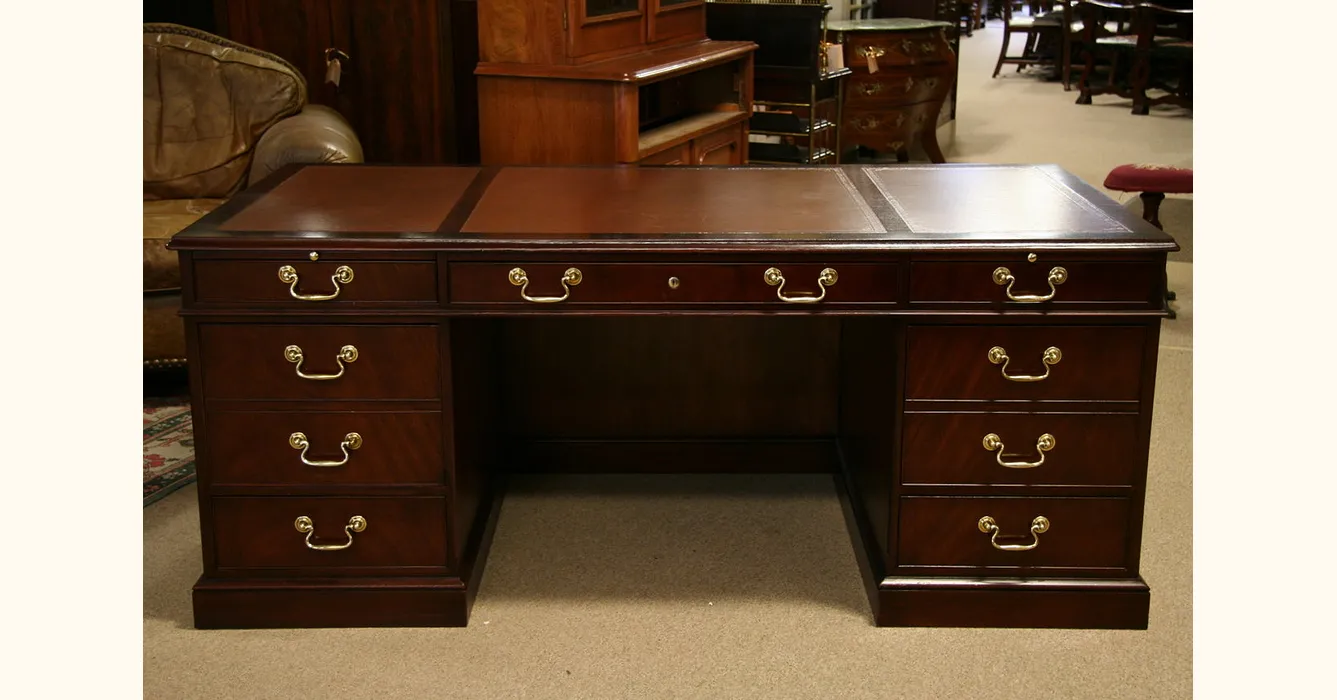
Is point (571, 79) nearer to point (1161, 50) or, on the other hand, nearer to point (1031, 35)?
point (1161, 50)

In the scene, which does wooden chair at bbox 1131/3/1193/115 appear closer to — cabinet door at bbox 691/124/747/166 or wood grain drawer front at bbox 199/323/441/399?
cabinet door at bbox 691/124/747/166

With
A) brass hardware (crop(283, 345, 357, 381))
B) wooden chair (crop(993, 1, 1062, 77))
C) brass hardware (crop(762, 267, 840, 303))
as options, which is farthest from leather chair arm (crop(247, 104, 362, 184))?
wooden chair (crop(993, 1, 1062, 77))

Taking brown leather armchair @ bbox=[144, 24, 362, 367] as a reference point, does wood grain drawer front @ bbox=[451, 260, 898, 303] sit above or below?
below

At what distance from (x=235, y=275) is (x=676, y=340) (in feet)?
3.76

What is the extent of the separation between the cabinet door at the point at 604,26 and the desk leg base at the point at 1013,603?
6.39 ft

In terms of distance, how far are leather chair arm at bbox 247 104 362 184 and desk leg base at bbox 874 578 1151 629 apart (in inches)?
78.4

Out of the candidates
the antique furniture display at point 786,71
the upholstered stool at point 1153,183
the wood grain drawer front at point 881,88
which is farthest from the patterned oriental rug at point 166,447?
the wood grain drawer front at point 881,88

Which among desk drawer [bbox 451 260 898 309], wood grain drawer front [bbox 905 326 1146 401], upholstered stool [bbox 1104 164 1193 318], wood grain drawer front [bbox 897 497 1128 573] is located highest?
desk drawer [bbox 451 260 898 309]

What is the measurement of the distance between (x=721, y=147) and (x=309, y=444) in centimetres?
235

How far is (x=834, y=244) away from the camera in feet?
7.89

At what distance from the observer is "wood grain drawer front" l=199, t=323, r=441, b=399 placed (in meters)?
2.46

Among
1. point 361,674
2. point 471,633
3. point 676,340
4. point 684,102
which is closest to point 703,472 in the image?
point 676,340

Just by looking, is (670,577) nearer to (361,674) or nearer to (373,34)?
(361,674)

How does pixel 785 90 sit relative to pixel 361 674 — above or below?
above
